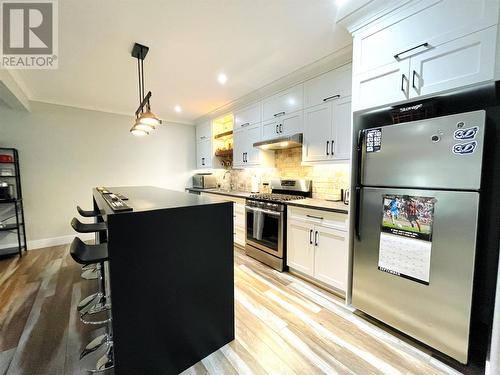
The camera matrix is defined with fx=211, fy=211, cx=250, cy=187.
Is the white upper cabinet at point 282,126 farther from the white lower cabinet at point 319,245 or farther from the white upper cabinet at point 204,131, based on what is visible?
the white upper cabinet at point 204,131

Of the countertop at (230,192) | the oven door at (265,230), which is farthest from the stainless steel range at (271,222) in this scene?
the countertop at (230,192)

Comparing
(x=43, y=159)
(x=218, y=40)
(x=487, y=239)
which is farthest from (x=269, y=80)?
(x=43, y=159)

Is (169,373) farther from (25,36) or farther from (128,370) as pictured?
(25,36)

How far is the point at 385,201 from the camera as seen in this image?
1719mm

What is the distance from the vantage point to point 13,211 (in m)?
3.49

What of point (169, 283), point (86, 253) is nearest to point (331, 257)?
point (169, 283)

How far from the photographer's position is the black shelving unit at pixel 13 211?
3309mm

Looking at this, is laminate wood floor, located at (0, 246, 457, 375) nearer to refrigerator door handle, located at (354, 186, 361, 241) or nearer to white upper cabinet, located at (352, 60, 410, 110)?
refrigerator door handle, located at (354, 186, 361, 241)

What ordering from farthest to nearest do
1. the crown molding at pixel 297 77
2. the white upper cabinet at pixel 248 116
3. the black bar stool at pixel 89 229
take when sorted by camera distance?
the white upper cabinet at pixel 248 116 → the crown molding at pixel 297 77 → the black bar stool at pixel 89 229

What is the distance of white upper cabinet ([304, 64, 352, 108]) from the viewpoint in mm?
2301

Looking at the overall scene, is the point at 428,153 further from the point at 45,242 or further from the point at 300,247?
the point at 45,242

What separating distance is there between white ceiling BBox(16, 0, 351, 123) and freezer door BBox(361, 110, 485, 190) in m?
1.11

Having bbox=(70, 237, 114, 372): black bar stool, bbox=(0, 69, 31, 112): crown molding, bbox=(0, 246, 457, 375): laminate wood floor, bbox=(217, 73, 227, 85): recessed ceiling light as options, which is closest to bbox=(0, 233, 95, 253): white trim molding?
bbox=(0, 246, 457, 375): laminate wood floor

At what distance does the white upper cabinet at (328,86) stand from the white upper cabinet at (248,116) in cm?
94
